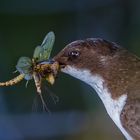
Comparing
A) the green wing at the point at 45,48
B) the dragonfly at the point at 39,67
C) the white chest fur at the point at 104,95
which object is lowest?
the white chest fur at the point at 104,95

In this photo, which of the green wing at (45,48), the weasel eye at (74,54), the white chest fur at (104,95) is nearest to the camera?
the green wing at (45,48)

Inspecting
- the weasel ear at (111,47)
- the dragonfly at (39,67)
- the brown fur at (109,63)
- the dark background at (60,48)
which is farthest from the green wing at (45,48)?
the dark background at (60,48)

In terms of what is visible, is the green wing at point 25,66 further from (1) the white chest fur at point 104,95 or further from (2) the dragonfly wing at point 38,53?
(1) the white chest fur at point 104,95

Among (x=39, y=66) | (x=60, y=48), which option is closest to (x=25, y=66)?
(x=39, y=66)

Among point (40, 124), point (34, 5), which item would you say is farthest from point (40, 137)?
point (34, 5)

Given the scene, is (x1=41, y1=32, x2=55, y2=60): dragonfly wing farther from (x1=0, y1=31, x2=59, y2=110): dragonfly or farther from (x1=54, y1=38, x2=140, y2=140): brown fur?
(x1=54, y1=38, x2=140, y2=140): brown fur

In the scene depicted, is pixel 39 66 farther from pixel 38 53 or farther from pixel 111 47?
pixel 111 47

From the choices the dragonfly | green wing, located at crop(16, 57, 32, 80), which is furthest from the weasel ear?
green wing, located at crop(16, 57, 32, 80)

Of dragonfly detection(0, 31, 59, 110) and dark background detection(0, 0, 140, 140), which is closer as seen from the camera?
dragonfly detection(0, 31, 59, 110)
